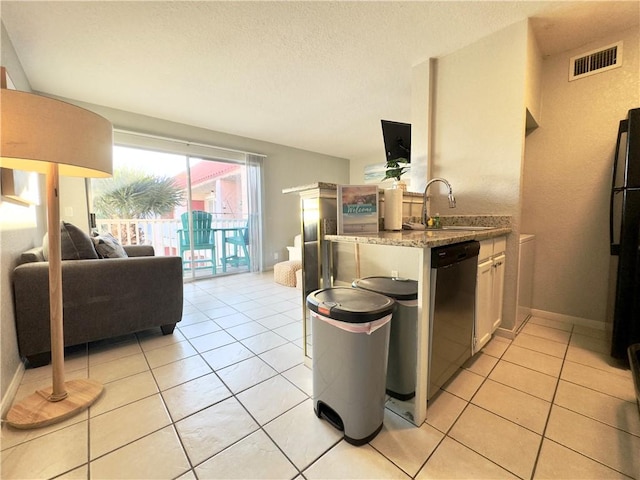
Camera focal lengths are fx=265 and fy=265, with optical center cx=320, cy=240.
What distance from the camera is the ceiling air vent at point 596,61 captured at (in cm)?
211

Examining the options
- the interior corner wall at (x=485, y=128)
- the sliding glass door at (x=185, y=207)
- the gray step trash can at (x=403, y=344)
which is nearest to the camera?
the gray step trash can at (x=403, y=344)

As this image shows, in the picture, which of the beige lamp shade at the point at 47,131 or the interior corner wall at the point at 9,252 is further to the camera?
the interior corner wall at the point at 9,252

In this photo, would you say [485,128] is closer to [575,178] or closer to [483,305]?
[575,178]

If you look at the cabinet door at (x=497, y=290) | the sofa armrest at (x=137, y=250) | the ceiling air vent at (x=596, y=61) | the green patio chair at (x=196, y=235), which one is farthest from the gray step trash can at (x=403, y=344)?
the green patio chair at (x=196, y=235)

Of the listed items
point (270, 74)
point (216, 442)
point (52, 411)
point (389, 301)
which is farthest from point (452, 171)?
point (52, 411)

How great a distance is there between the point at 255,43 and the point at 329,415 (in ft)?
8.99

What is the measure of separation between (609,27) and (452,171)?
4.88 feet

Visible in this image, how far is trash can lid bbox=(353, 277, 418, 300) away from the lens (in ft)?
4.30

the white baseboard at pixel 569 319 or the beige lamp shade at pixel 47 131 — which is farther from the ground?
the beige lamp shade at pixel 47 131

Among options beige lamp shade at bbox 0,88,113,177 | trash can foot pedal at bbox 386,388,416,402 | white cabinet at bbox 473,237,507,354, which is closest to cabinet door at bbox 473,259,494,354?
white cabinet at bbox 473,237,507,354

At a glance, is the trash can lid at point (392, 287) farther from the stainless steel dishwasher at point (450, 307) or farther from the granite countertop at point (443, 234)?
the granite countertop at point (443, 234)

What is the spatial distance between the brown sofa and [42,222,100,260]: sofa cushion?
9 centimetres

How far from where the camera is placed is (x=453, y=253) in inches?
50.4

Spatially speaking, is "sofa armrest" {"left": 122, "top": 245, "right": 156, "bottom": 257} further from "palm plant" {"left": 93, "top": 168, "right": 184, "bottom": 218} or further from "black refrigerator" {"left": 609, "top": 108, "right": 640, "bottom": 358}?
"black refrigerator" {"left": 609, "top": 108, "right": 640, "bottom": 358}
